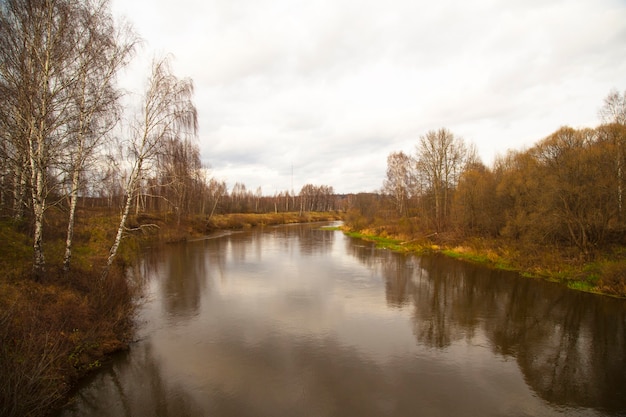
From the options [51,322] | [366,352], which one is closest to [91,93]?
[51,322]

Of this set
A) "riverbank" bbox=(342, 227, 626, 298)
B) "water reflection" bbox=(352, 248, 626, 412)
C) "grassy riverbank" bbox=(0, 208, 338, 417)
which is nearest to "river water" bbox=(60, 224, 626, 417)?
"water reflection" bbox=(352, 248, 626, 412)

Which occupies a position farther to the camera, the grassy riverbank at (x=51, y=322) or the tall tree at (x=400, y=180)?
the tall tree at (x=400, y=180)

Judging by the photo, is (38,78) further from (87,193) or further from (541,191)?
(541,191)

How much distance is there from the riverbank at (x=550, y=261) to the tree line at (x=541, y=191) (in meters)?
0.71

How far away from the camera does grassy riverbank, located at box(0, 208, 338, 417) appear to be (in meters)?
4.76

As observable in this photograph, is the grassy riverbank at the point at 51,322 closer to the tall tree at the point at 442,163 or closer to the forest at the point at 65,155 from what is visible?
the forest at the point at 65,155

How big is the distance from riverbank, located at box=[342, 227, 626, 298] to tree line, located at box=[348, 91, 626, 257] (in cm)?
71

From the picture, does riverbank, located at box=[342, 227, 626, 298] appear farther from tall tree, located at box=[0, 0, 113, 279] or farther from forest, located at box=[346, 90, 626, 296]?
tall tree, located at box=[0, 0, 113, 279]

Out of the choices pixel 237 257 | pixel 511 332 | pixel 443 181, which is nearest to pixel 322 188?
pixel 443 181

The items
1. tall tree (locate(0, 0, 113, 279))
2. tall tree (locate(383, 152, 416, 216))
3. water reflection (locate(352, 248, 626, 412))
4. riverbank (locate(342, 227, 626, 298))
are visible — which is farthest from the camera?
tall tree (locate(383, 152, 416, 216))

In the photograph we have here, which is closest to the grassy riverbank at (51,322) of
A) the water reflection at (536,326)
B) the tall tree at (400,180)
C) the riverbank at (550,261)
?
the water reflection at (536,326)

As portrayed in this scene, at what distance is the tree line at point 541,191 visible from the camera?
1565 cm

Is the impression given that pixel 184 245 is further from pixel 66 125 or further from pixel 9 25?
pixel 9 25

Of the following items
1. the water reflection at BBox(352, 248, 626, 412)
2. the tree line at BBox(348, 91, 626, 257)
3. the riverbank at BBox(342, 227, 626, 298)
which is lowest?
the water reflection at BBox(352, 248, 626, 412)
